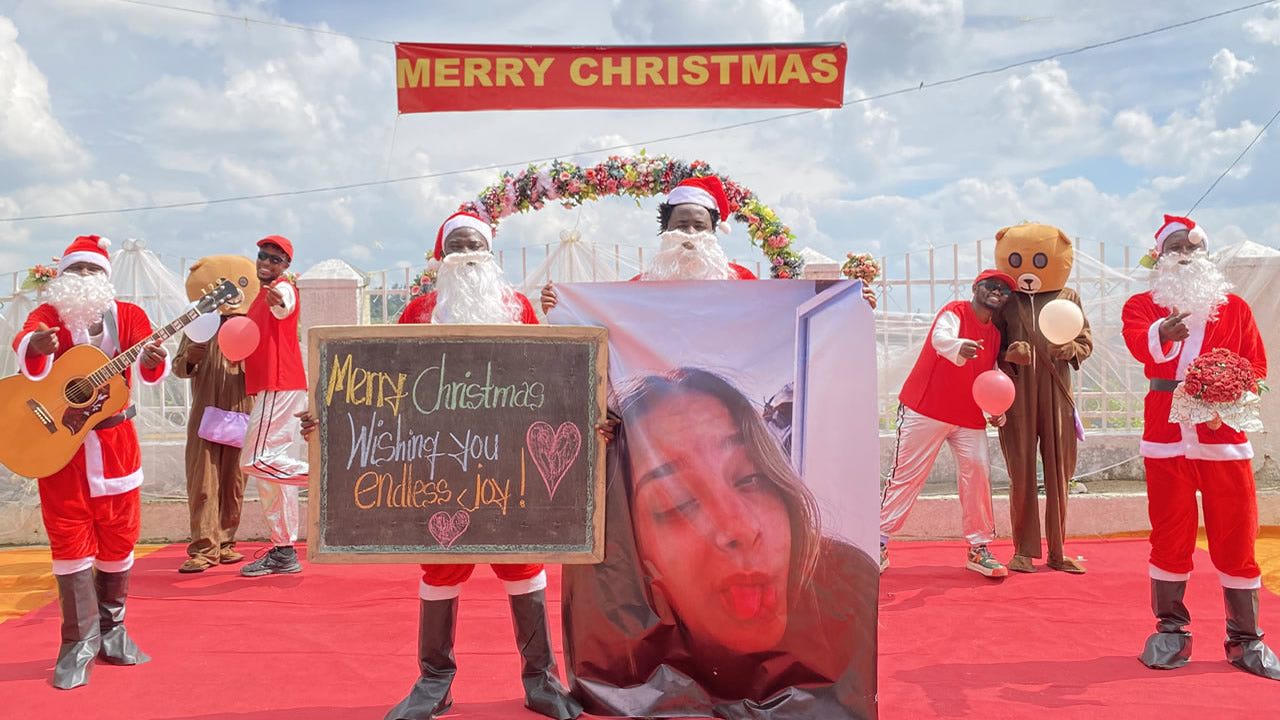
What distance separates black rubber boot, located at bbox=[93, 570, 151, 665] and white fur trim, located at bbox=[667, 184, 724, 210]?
326cm

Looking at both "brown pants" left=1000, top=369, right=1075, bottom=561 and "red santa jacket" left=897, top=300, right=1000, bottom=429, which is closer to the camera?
"red santa jacket" left=897, top=300, right=1000, bottom=429

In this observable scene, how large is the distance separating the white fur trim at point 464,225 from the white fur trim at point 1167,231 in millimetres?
3339

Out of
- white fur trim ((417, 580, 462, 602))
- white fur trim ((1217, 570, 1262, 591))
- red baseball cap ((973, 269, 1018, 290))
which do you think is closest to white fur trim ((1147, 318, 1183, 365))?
white fur trim ((1217, 570, 1262, 591))

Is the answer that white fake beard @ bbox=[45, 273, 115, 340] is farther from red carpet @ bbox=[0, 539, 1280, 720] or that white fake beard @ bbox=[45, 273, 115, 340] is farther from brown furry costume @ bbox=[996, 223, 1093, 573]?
brown furry costume @ bbox=[996, 223, 1093, 573]

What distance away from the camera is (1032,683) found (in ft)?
13.3

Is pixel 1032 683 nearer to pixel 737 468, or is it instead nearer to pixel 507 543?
pixel 737 468

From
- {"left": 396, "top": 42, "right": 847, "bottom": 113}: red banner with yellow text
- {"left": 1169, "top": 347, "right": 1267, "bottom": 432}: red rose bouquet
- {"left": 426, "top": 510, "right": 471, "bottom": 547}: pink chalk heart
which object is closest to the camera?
{"left": 426, "top": 510, "right": 471, "bottom": 547}: pink chalk heart

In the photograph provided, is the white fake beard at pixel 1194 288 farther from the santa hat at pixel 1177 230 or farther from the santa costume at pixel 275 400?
the santa costume at pixel 275 400

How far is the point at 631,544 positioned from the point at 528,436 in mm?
577

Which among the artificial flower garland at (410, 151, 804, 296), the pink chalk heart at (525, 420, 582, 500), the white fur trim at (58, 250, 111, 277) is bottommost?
the pink chalk heart at (525, 420, 582, 500)

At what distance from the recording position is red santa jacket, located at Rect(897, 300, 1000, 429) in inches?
236

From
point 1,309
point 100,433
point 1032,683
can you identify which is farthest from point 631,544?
point 1,309

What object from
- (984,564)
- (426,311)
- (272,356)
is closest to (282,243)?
(272,356)

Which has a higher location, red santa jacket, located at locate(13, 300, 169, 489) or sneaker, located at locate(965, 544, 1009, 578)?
red santa jacket, located at locate(13, 300, 169, 489)
